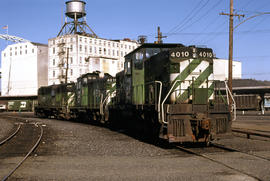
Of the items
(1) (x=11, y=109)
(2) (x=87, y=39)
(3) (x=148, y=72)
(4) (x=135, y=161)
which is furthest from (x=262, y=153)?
(2) (x=87, y=39)

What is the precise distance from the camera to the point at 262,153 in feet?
27.6

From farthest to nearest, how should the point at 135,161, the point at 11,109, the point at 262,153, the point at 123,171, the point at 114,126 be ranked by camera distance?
1. the point at 11,109
2. the point at 114,126
3. the point at 262,153
4. the point at 135,161
5. the point at 123,171

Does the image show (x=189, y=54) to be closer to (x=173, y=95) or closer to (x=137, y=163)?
(x=173, y=95)

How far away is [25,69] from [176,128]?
87.4m

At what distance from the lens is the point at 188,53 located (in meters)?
10.0

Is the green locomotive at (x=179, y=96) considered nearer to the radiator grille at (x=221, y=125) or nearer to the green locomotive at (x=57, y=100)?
the radiator grille at (x=221, y=125)

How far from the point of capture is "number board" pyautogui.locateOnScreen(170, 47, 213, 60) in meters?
9.94

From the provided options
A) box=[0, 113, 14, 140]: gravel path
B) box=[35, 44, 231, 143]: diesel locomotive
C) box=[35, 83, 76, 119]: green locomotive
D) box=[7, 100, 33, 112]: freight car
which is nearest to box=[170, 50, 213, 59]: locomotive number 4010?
box=[35, 44, 231, 143]: diesel locomotive

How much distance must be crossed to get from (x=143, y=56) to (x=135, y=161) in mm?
5375

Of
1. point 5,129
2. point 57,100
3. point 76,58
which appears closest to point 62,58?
point 76,58

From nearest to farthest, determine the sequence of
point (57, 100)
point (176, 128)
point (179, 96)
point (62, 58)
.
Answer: point (176, 128) → point (179, 96) → point (57, 100) → point (62, 58)

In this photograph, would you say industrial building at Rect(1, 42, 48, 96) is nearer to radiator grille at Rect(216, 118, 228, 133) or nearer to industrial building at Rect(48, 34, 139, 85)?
industrial building at Rect(48, 34, 139, 85)

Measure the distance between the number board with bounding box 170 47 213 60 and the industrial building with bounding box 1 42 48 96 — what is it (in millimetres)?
81144

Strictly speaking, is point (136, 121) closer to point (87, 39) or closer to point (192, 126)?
point (192, 126)
